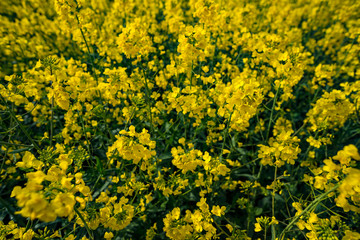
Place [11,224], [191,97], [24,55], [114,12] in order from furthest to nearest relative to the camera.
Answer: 1. [114,12]
2. [24,55]
3. [191,97]
4. [11,224]

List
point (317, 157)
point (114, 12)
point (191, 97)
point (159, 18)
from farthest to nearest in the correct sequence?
point (159, 18)
point (114, 12)
point (317, 157)
point (191, 97)

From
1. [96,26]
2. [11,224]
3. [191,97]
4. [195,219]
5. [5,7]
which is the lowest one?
[195,219]

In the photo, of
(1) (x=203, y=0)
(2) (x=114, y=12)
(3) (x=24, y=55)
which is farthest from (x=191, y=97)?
(3) (x=24, y=55)

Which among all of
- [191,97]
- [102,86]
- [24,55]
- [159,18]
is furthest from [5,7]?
[191,97]

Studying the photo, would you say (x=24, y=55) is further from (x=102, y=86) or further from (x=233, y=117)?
(x=233, y=117)

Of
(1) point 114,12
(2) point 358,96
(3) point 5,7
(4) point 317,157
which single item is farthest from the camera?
(3) point 5,7

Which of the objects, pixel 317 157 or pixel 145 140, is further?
pixel 317 157

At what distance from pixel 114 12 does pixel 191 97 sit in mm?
3048

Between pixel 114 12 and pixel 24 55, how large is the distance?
1.78 m

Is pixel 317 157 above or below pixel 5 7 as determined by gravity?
below

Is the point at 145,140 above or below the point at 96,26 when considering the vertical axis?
below

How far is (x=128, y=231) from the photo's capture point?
2516 mm

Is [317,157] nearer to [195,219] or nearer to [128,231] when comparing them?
[195,219]

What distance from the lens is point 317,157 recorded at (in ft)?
10.4
